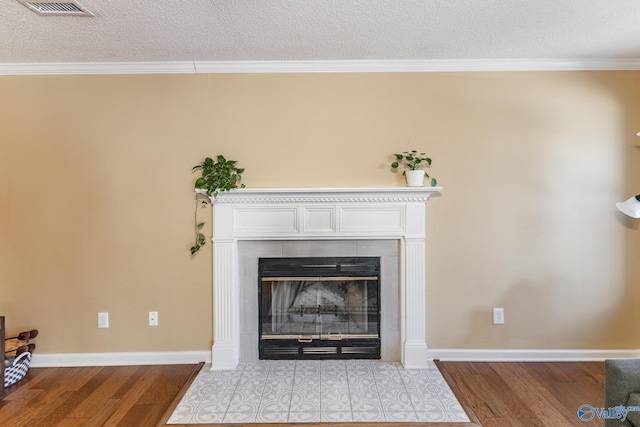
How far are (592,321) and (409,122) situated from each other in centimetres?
212

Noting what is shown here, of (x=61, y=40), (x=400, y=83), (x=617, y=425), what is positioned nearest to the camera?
(x=617, y=425)

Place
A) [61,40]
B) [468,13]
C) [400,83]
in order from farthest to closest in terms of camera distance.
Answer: [400,83], [61,40], [468,13]

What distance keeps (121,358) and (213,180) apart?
1591 millimetres

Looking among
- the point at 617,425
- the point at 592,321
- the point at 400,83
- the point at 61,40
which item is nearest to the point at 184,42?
the point at 61,40

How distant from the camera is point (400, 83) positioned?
2.88 m

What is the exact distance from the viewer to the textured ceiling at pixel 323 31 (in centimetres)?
208

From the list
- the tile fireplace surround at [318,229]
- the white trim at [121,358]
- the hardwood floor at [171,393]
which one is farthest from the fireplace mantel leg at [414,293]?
the white trim at [121,358]

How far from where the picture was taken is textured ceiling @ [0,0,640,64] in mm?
2082

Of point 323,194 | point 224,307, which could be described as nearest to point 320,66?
point 323,194

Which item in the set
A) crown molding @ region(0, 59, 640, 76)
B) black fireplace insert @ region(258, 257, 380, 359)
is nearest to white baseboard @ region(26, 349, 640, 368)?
black fireplace insert @ region(258, 257, 380, 359)

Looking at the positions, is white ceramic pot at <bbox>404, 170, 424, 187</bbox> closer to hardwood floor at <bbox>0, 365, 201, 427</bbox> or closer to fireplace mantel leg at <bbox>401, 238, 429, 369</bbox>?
fireplace mantel leg at <bbox>401, 238, 429, 369</bbox>

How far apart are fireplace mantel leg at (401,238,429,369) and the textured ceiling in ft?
4.76

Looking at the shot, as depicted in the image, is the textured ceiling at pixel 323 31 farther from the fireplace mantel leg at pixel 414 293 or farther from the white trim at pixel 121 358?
the white trim at pixel 121 358

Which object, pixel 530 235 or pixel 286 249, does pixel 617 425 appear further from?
pixel 286 249
